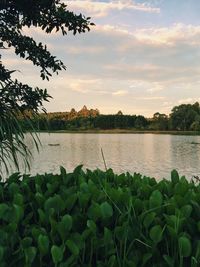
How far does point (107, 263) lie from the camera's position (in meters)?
2.66

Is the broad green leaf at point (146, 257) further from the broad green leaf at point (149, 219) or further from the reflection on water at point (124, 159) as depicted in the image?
the reflection on water at point (124, 159)

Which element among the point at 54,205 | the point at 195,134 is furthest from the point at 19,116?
the point at 195,134

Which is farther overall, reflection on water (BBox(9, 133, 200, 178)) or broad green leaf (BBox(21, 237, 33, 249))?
reflection on water (BBox(9, 133, 200, 178))

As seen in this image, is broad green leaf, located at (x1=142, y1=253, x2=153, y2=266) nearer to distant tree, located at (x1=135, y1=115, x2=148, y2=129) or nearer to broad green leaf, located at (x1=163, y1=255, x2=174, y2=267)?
broad green leaf, located at (x1=163, y1=255, x2=174, y2=267)

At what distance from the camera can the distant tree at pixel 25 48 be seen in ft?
17.5

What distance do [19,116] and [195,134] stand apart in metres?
126

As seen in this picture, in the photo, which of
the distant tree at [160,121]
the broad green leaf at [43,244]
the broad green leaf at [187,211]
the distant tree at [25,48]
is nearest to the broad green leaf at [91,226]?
the broad green leaf at [43,244]

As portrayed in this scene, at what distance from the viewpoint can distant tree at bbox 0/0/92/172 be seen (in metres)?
5.32

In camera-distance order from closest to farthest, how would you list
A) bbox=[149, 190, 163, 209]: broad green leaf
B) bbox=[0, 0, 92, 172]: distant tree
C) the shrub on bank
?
the shrub on bank
bbox=[149, 190, 163, 209]: broad green leaf
bbox=[0, 0, 92, 172]: distant tree

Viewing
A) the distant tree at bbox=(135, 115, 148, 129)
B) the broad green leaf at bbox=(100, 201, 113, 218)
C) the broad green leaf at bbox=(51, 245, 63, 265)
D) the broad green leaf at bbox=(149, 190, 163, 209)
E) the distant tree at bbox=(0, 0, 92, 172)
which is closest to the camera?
the broad green leaf at bbox=(51, 245, 63, 265)

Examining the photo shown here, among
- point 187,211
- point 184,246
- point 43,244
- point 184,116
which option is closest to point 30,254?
point 43,244

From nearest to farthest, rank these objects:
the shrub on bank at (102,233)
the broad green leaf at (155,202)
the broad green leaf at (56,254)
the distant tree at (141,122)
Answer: the broad green leaf at (56,254) < the shrub on bank at (102,233) < the broad green leaf at (155,202) < the distant tree at (141,122)

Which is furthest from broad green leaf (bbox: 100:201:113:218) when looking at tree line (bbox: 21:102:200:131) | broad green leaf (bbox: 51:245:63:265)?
tree line (bbox: 21:102:200:131)

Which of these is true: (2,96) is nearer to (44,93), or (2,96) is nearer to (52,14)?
(44,93)
